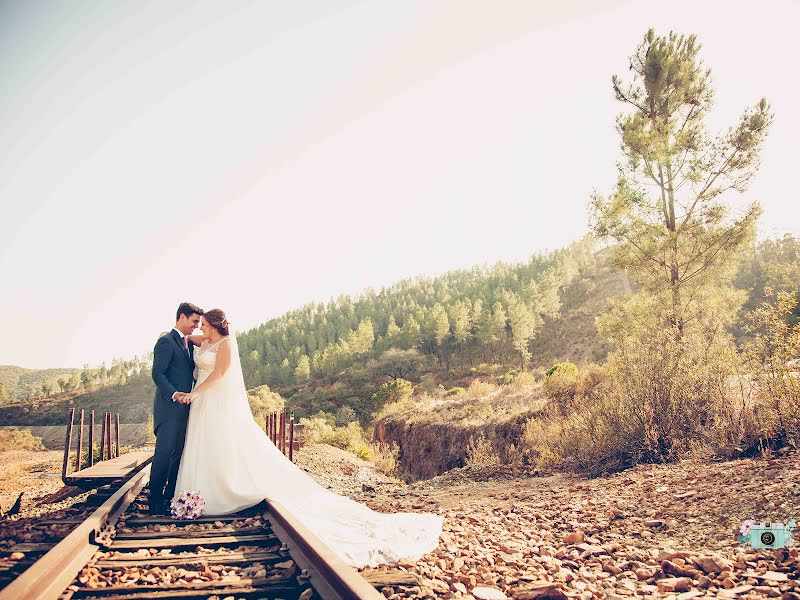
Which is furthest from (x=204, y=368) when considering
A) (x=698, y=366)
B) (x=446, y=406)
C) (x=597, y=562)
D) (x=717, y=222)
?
(x=446, y=406)

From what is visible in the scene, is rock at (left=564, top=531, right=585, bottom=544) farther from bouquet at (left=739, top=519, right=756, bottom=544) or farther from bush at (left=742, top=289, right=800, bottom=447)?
bush at (left=742, top=289, right=800, bottom=447)

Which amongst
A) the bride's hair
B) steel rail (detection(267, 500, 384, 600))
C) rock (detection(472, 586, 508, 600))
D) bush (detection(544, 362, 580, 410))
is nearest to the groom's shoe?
steel rail (detection(267, 500, 384, 600))

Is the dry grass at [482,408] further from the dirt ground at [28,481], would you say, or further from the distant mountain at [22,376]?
the distant mountain at [22,376]

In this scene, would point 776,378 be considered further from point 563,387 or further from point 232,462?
point 563,387

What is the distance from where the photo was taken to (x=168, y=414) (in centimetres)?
575

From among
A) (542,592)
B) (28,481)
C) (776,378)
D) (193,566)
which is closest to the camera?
(542,592)

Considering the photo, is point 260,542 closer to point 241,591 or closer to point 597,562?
point 241,591

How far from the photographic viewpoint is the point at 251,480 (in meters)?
5.66

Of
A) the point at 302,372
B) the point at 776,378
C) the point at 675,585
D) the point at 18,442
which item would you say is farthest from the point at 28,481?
the point at 302,372

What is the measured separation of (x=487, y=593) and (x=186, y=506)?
3253 millimetres

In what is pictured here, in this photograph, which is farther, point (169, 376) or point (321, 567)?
point (169, 376)

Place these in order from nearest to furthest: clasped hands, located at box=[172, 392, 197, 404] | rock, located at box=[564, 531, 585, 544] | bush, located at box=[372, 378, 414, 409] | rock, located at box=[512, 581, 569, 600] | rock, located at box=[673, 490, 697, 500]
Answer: rock, located at box=[512, 581, 569, 600]
rock, located at box=[564, 531, 585, 544]
rock, located at box=[673, 490, 697, 500]
clasped hands, located at box=[172, 392, 197, 404]
bush, located at box=[372, 378, 414, 409]

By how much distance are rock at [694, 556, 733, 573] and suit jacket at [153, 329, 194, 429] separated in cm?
501

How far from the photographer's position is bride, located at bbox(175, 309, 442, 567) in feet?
17.0
